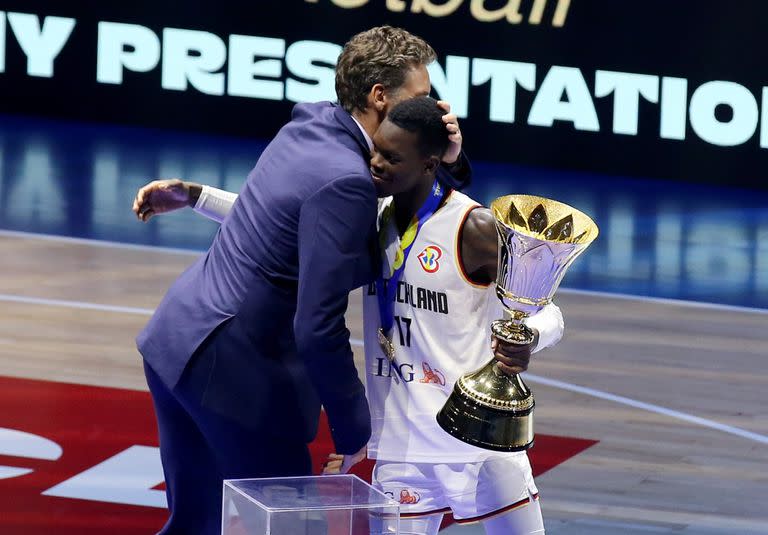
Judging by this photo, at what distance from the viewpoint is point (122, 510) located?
201 inches

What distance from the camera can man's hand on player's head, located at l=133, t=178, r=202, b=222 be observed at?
12.9 feet

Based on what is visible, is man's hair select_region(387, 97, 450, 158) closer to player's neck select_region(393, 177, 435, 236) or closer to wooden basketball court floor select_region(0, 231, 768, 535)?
player's neck select_region(393, 177, 435, 236)

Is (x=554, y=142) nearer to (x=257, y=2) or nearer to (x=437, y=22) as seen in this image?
(x=437, y=22)

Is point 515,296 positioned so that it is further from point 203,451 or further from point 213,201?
point 213,201

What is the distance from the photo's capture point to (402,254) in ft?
11.7

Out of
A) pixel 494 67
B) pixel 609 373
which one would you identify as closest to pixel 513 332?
pixel 609 373

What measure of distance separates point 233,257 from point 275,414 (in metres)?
0.37

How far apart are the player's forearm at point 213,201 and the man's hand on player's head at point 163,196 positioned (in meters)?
0.01

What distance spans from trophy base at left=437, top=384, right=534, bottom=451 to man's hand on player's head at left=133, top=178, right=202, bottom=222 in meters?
0.96

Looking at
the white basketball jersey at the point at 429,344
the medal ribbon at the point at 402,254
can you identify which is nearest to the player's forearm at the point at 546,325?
the white basketball jersey at the point at 429,344

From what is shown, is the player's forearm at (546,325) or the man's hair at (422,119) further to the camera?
the player's forearm at (546,325)

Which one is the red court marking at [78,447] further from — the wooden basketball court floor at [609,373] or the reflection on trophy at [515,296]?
the reflection on trophy at [515,296]

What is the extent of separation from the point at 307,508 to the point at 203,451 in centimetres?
64

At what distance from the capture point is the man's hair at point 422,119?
10.9ft
